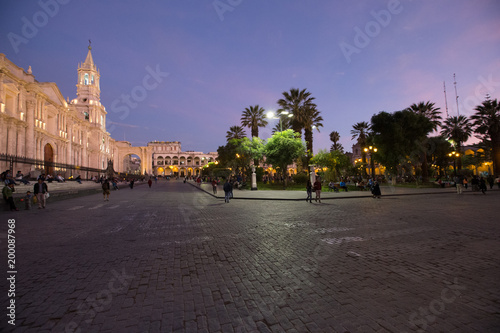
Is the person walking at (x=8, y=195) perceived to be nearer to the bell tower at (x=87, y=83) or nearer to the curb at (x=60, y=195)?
the curb at (x=60, y=195)

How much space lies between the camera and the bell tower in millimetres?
63562

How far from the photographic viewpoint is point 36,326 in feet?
8.05

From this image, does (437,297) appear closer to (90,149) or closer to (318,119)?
(318,119)

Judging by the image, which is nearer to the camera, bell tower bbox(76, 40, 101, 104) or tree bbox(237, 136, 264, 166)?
tree bbox(237, 136, 264, 166)

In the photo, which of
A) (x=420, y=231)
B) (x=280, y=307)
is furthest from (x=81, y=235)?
(x=420, y=231)

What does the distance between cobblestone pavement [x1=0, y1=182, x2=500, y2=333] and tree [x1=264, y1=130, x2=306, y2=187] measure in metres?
24.5

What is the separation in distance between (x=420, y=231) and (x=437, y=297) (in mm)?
4167

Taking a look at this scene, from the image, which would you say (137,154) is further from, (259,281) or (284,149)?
(259,281)

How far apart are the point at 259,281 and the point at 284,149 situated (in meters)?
28.0

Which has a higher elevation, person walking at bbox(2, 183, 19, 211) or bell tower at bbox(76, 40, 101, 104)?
bell tower at bbox(76, 40, 101, 104)

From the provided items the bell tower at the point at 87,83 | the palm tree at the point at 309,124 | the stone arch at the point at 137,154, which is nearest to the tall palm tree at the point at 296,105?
the palm tree at the point at 309,124

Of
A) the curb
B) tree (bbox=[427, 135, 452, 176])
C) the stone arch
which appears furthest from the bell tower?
tree (bbox=[427, 135, 452, 176])

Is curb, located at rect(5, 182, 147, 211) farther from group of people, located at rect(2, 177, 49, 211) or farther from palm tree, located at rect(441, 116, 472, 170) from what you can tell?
palm tree, located at rect(441, 116, 472, 170)

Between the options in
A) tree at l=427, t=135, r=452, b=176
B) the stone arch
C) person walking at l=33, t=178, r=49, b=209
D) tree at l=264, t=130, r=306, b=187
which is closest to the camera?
person walking at l=33, t=178, r=49, b=209
